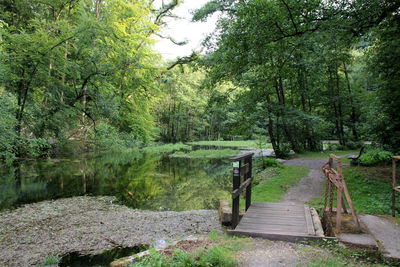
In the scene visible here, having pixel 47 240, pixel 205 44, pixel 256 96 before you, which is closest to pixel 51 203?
pixel 47 240

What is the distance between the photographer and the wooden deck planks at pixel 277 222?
4168mm

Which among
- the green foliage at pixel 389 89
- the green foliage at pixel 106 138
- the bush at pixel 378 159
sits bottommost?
the bush at pixel 378 159

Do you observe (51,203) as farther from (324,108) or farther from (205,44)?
(324,108)

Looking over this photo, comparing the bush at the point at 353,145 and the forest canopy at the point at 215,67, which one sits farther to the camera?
the bush at the point at 353,145

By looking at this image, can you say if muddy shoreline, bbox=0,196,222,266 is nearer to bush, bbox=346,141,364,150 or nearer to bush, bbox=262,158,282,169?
bush, bbox=262,158,282,169

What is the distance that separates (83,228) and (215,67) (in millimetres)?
8830

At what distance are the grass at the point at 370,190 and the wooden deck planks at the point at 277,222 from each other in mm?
1408

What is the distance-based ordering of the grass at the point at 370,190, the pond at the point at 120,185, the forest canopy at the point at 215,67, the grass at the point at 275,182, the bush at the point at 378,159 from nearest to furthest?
the grass at the point at 370,190, the forest canopy at the point at 215,67, the grass at the point at 275,182, the pond at the point at 120,185, the bush at the point at 378,159

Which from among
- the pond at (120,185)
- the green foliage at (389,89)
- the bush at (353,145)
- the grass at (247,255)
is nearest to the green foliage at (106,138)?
the pond at (120,185)

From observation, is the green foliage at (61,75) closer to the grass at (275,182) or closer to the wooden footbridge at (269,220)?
the wooden footbridge at (269,220)

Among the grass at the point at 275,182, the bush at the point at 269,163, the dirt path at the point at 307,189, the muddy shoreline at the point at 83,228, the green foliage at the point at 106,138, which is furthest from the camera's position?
the green foliage at the point at 106,138

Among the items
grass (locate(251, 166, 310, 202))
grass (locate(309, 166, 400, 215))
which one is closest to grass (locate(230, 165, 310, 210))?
grass (locate(251, 166, 310, 202))

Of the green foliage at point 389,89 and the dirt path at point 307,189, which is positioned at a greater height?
the green foliage at point 389,89

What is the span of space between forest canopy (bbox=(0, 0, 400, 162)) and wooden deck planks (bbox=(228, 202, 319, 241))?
198 inches
